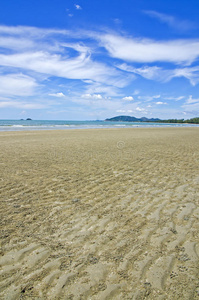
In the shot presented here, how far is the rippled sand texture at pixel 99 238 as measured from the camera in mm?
3006

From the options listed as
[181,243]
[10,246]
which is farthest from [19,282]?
[181,243]

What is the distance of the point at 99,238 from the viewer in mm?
4195

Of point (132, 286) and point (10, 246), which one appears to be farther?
point (10, 246)

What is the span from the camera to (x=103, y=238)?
13.8 feet

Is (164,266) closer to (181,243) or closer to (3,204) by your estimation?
(181,243)

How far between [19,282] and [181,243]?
303 centimetres

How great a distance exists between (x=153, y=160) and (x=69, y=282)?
9.66 meters

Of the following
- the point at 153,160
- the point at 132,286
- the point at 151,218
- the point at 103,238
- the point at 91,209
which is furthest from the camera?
the point at 153,160

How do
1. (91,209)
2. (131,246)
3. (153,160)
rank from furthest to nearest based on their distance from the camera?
(153,160) → (91,209) → (131,246)

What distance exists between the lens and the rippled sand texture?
3006 mm

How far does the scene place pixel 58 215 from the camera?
518cm

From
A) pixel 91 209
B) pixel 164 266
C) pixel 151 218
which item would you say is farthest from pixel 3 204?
pixel 164 266

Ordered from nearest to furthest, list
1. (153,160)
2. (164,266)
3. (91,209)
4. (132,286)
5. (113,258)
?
(132,286) → (164,266) → (113,258) → (91,209) → (153,160)

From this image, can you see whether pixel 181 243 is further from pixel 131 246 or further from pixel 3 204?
pixel 3 204
